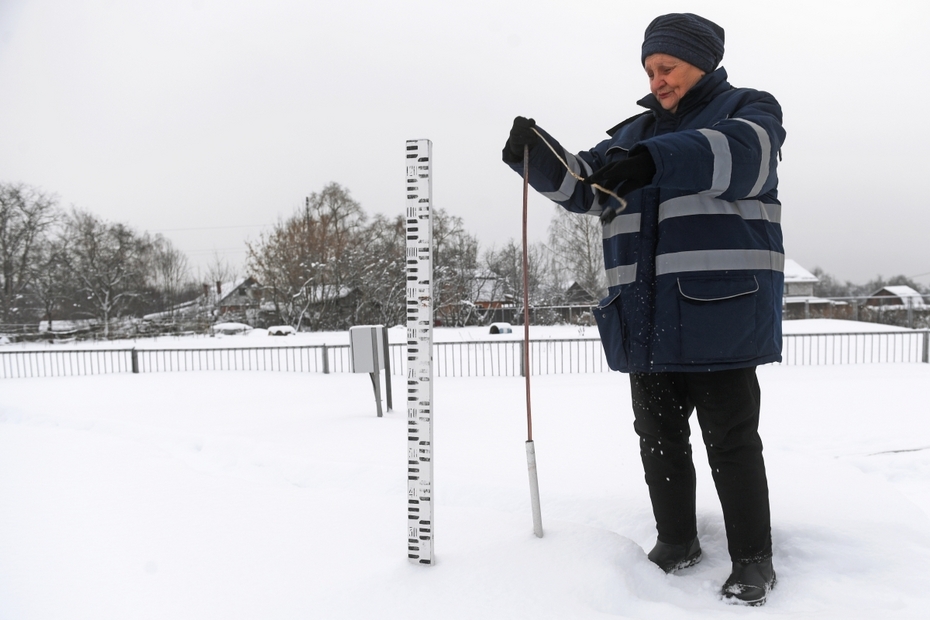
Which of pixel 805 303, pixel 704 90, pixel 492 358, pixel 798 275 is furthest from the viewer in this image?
pixel 798 275

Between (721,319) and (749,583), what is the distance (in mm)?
853

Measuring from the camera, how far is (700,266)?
1767 millimetres

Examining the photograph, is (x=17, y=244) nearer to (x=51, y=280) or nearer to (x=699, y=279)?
(x=51, y=280)

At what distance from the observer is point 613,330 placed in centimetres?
198

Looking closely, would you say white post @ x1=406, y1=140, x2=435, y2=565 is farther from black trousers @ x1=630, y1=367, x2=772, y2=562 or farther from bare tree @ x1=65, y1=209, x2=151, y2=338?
bare tree @ x1=65, y1=209, x2=151, y2=338

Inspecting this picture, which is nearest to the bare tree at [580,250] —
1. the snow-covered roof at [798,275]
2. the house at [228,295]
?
the snow-covered roof at [798,275]

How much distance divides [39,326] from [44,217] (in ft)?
29.8

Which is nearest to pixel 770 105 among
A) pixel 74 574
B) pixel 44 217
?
pixel 74 574

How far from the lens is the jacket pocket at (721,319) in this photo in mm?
1725

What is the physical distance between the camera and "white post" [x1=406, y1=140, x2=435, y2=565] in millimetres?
1854

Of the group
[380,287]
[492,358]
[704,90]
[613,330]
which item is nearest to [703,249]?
[613,330]

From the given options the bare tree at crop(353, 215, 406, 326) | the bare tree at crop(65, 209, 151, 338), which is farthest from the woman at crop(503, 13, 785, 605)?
the bare tree at crop(65, 209, 151, 338)

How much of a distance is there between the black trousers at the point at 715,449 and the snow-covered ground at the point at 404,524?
18 centimetres

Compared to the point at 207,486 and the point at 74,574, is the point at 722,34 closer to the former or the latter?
the point at 74,574
